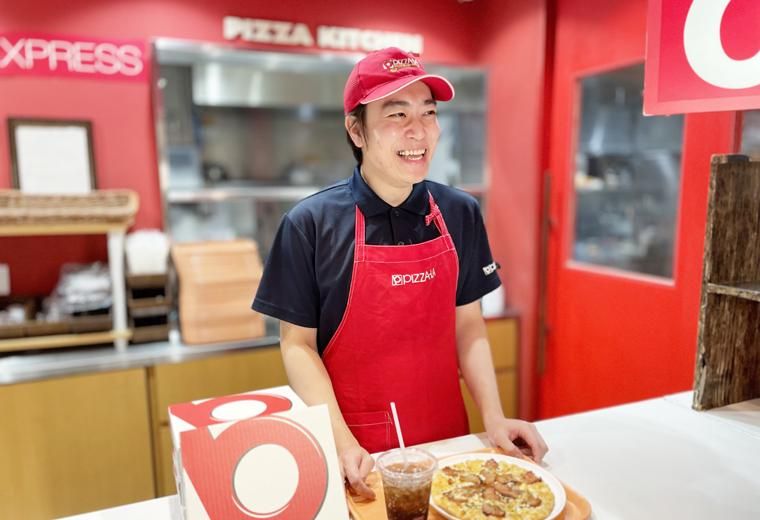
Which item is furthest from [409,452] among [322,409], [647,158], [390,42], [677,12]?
[647,158]

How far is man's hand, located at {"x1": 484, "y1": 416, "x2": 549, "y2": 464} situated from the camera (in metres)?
1.26

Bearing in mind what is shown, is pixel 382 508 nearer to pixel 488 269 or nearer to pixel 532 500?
pixel 532 500

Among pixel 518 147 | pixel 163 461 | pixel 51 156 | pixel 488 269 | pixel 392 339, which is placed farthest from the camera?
pixel 518 147

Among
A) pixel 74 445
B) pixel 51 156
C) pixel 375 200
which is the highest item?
pixel 51 156

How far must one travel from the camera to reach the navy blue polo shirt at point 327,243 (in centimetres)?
143

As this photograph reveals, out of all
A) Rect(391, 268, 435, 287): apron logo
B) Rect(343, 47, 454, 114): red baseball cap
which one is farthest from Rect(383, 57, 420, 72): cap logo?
Rect(391, 268, 435, 287): apron logo

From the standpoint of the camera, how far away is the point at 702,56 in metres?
1.46

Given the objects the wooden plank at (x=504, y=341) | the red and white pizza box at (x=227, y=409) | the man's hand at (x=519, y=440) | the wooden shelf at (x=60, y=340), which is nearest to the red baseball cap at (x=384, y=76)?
the red and white pizza box at (x=227, y=409)

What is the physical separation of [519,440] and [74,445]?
1926 millimetres

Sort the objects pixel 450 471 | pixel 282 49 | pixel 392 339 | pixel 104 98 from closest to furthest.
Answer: pixel 450 471, pixel 392 339, pixel 104 98, pixel 282 49

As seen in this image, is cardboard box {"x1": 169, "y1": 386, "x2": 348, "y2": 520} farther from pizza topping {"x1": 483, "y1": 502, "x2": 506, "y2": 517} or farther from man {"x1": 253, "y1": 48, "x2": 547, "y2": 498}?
man {"x1": 253, "y1": 48, "x2": 547, "y2": 498}

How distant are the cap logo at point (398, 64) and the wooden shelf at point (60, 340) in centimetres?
172

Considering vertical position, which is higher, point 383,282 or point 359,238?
point 359,238

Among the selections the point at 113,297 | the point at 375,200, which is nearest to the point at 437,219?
the point at 375,200
